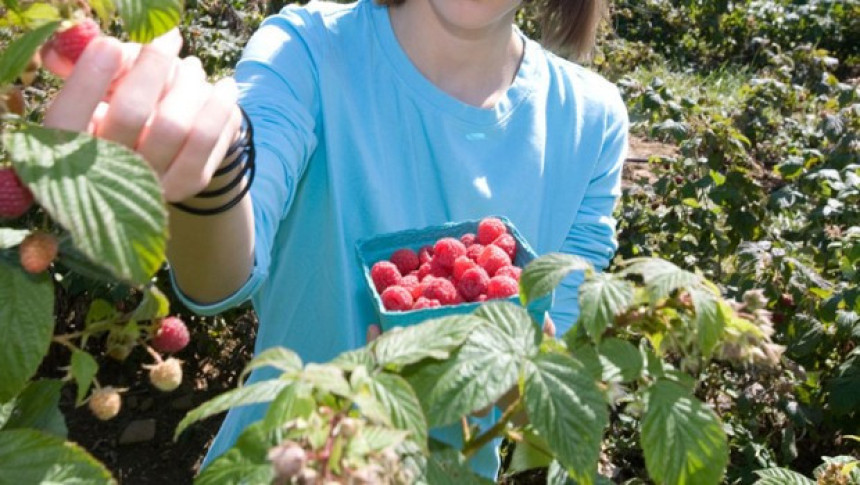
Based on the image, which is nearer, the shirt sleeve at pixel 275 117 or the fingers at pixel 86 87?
the fingers at pixel 86 87

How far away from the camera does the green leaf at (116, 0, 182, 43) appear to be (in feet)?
2.25

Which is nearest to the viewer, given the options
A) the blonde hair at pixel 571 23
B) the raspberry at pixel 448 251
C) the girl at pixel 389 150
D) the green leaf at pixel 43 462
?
the green leaf at pixel 43 462

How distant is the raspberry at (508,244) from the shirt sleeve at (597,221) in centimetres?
41

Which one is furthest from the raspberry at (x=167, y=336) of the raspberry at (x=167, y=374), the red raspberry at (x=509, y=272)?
the red raspberry at (x=509, y=272)

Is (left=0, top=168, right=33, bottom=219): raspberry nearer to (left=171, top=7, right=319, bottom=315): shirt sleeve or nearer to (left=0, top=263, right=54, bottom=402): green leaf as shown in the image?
(left=0, top=263, right=54, bottom=402): green leaf

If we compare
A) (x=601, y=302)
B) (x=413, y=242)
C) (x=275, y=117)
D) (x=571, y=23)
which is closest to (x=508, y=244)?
(x=413, y=242)

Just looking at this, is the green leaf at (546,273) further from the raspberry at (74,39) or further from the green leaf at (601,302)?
the raspberry at (74,39)

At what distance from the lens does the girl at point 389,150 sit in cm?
134

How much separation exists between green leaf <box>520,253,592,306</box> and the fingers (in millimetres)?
372

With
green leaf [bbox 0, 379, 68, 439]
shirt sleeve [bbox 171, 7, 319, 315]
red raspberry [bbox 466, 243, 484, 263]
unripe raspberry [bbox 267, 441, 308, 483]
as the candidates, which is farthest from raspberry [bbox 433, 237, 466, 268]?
unripe raspberry [bbox 267, 441, 308, 483]

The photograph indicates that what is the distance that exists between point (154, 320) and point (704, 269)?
2405 mm

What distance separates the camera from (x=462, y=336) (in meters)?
0.78

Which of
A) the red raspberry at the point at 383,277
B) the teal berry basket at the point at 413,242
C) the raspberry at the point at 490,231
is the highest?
the raspberry at the point at 490,231

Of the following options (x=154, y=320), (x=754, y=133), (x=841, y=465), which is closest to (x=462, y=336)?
(x=154, y=320)
